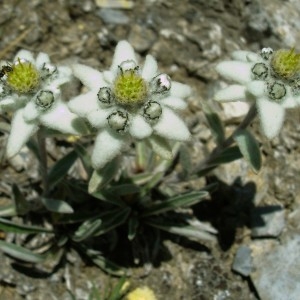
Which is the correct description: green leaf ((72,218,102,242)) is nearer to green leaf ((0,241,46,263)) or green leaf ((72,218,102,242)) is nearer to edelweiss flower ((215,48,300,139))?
green leaf ((0,241,46,263))

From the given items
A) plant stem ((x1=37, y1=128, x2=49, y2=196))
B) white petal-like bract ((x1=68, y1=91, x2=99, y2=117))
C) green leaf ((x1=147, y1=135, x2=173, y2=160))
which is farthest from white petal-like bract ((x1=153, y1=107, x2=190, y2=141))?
plant stem ((x1=37, y1=128, x2=49, y2=196))

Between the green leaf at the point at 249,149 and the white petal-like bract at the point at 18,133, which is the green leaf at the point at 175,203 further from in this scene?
the white petal-like bract at the point at 18,133

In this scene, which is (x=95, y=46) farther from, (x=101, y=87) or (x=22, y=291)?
(x=22, y=291)

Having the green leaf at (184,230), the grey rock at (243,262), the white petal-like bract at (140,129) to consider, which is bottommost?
the grey rock at (243,262)

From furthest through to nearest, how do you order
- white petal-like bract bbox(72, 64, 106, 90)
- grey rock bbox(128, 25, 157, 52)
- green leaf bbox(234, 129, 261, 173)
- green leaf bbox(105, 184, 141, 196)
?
grey rock bbox(128, 25, 157, 52) < green leaf bbox(105, 184, 141, 196) < green leaf bbox(234, 129, 261, 173) < white petal-like bract bbox(72, 64, 106, 90)

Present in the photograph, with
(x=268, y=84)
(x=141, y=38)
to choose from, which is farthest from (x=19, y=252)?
(x=141, y=38)

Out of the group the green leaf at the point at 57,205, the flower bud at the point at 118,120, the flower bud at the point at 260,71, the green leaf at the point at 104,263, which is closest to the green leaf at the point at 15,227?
the green leaf at the point at 57,205
